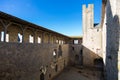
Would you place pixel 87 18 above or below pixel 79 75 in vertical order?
above

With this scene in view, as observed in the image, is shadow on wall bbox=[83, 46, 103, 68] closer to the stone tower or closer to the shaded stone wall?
the stone tower

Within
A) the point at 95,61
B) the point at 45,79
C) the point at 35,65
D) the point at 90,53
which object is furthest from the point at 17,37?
the point at 95,61

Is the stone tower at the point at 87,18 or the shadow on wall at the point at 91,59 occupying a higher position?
the stone tower at the point at 87,18

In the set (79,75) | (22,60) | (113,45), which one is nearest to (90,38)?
(79,75)

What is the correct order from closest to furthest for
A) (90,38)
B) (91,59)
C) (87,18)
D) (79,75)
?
1. (79,75)
2. (91,59)
3. (90,38)
4. (87,18)

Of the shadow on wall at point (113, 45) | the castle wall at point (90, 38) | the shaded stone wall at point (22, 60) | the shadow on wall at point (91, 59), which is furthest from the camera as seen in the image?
the shadow on wall at point (91, 59)

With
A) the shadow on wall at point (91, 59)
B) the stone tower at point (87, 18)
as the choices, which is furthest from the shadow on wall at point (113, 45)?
the stone tower at point (87, 18)

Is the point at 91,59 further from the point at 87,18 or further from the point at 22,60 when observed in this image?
the point at 22,60

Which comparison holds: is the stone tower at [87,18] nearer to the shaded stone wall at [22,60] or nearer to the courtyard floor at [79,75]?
the courtyard floor at [79,75]

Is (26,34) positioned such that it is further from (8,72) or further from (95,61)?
(95,61)

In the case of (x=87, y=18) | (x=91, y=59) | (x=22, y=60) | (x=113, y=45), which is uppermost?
(x=87, y=18)

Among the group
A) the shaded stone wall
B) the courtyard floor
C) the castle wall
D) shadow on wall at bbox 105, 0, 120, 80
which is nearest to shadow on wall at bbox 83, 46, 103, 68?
the castle wall

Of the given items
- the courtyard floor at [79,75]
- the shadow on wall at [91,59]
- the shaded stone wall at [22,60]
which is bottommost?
the courtyard floor at [79,75]

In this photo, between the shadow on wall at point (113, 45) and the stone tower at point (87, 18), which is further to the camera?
the stone tower at point (87, 18)
